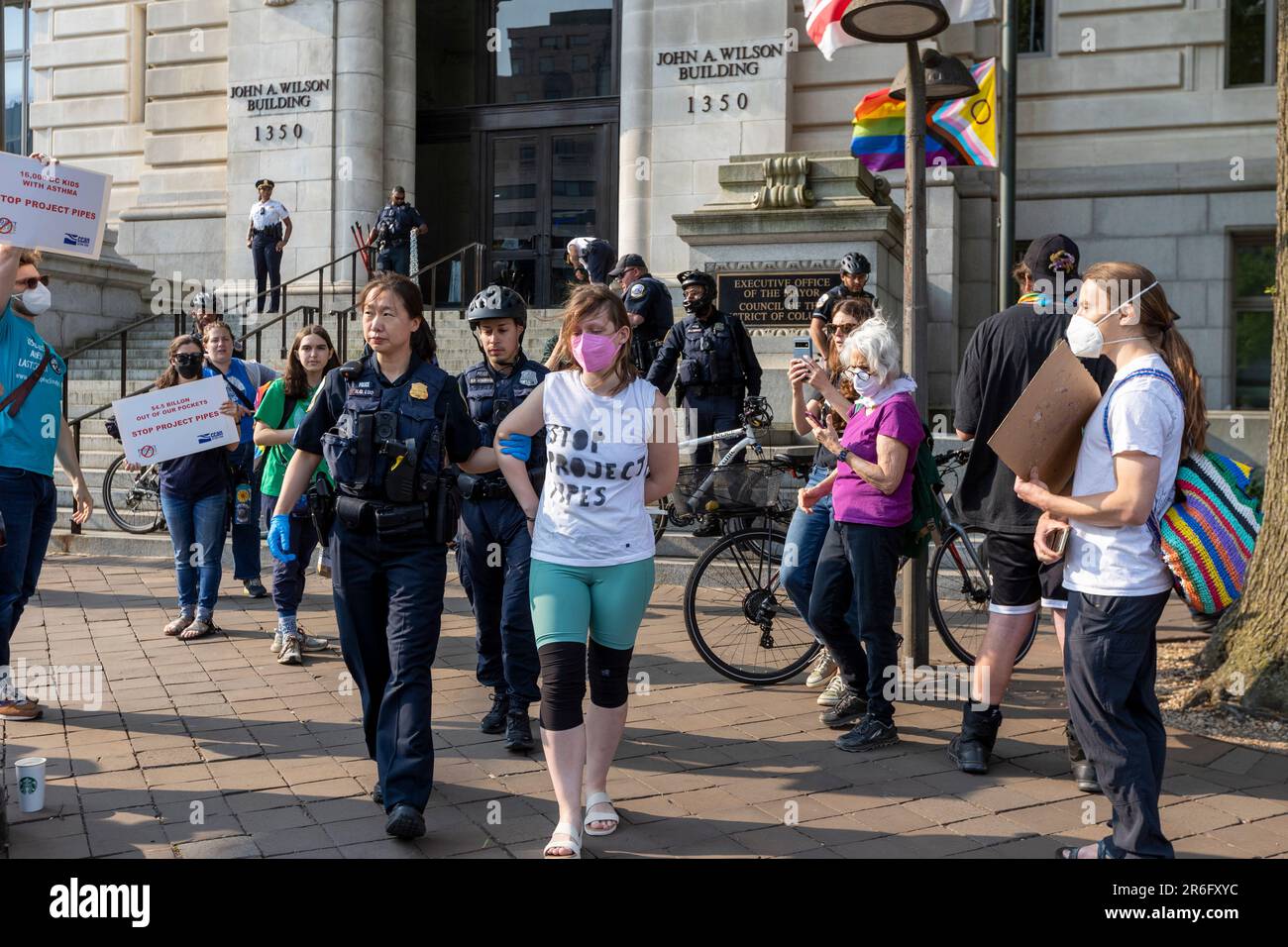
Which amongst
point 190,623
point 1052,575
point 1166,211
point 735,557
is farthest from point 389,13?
point 1052,575

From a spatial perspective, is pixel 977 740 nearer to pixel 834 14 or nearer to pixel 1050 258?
pixel 1050 258

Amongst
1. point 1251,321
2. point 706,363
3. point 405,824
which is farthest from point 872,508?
point 1251,321

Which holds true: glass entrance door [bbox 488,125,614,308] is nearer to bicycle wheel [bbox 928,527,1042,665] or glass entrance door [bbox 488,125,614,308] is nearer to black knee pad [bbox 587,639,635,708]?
bicycle wheel [bbox 928,527,1042,665]

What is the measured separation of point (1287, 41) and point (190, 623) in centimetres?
720

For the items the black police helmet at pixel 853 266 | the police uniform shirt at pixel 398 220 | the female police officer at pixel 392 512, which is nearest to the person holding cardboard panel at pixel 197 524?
the female police officer at pixel 392 512

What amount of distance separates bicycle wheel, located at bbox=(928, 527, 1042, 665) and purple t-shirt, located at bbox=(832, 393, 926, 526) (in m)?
1.48

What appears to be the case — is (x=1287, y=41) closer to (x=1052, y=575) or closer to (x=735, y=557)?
(x=1052, y=575)

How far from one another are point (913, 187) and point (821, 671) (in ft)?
8.82

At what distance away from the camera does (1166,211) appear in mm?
17844

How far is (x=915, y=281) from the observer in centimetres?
691

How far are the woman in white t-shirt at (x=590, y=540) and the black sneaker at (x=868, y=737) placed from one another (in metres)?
1.44

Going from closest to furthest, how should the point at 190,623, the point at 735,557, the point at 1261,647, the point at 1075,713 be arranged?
the point at 1075,713
the point at 1261,647
the point at 735,557
the point at 190,623

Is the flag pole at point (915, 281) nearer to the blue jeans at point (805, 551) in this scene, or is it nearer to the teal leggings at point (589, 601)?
the blue jeans at point (805, 551)
